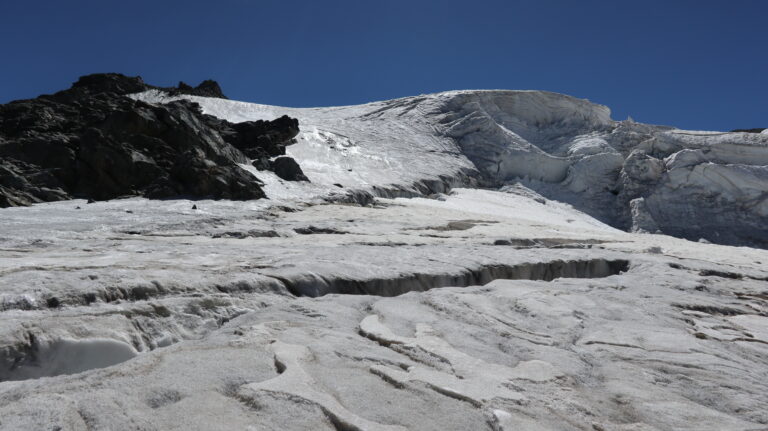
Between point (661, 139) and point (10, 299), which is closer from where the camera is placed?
point (10, 299)

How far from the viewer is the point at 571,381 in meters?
3.82

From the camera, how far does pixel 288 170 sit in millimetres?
23203

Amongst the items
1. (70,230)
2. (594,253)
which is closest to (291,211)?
(70,230)

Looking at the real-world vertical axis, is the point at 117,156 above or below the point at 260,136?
below

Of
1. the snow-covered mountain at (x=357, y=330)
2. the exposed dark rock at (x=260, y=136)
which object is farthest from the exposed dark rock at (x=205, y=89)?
the snow-covered mountain at (x=357, y=330)

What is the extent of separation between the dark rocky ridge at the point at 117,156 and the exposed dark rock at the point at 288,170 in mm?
732

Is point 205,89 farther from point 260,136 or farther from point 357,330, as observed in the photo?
point 357,330

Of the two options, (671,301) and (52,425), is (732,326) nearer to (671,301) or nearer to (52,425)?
(671,301)

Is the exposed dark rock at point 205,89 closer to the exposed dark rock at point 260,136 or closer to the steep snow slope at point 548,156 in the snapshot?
the steep snow slope at point 548,156

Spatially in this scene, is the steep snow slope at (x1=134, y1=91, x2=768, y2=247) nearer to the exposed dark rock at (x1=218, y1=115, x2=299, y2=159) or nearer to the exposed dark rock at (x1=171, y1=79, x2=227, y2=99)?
the exposed dark rock at (x1=218, y1=115, x2=299, y2=159)

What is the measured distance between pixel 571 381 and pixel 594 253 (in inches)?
280

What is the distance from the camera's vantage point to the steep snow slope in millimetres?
29266

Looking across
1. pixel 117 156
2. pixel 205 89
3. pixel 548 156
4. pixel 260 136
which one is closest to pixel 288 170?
pixel 260 136

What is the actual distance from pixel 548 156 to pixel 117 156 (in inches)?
1013
